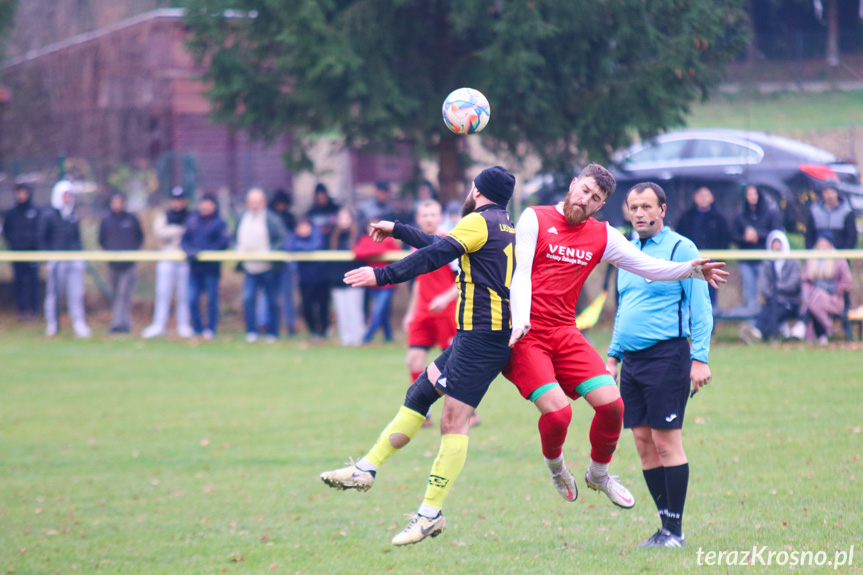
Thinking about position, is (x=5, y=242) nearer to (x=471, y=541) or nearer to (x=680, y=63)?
(x=680, y=63)

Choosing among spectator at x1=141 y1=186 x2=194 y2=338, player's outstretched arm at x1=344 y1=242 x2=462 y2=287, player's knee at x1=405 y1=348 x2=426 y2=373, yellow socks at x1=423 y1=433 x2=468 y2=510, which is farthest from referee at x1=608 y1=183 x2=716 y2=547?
spectator at x1=141 y1=186 x2=194 y2=338

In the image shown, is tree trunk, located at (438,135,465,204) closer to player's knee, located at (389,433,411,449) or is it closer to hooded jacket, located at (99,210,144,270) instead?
hooded jacket, located at (99,210,144,270)

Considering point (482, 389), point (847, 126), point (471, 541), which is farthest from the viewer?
point (847, 126)

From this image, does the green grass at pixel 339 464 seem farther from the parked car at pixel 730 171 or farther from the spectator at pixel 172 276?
the spectator at pixel 172 276

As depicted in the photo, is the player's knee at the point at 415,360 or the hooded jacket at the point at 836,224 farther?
the hooded jacket at the point at 836,224

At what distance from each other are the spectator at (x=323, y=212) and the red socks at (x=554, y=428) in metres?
10.9

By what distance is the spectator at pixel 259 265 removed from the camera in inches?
618

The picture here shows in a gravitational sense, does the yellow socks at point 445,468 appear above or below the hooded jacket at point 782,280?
below

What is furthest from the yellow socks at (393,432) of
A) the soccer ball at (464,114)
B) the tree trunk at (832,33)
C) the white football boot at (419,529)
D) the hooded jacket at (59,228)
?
the hooded jacket at (59,228)

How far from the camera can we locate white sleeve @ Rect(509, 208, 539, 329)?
5.41 m

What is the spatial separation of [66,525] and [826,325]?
10253 millimetres

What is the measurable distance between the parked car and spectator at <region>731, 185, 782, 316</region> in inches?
8.5

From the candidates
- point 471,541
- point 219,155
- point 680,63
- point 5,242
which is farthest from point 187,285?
point 219,155

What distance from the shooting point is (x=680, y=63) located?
45.8ft
